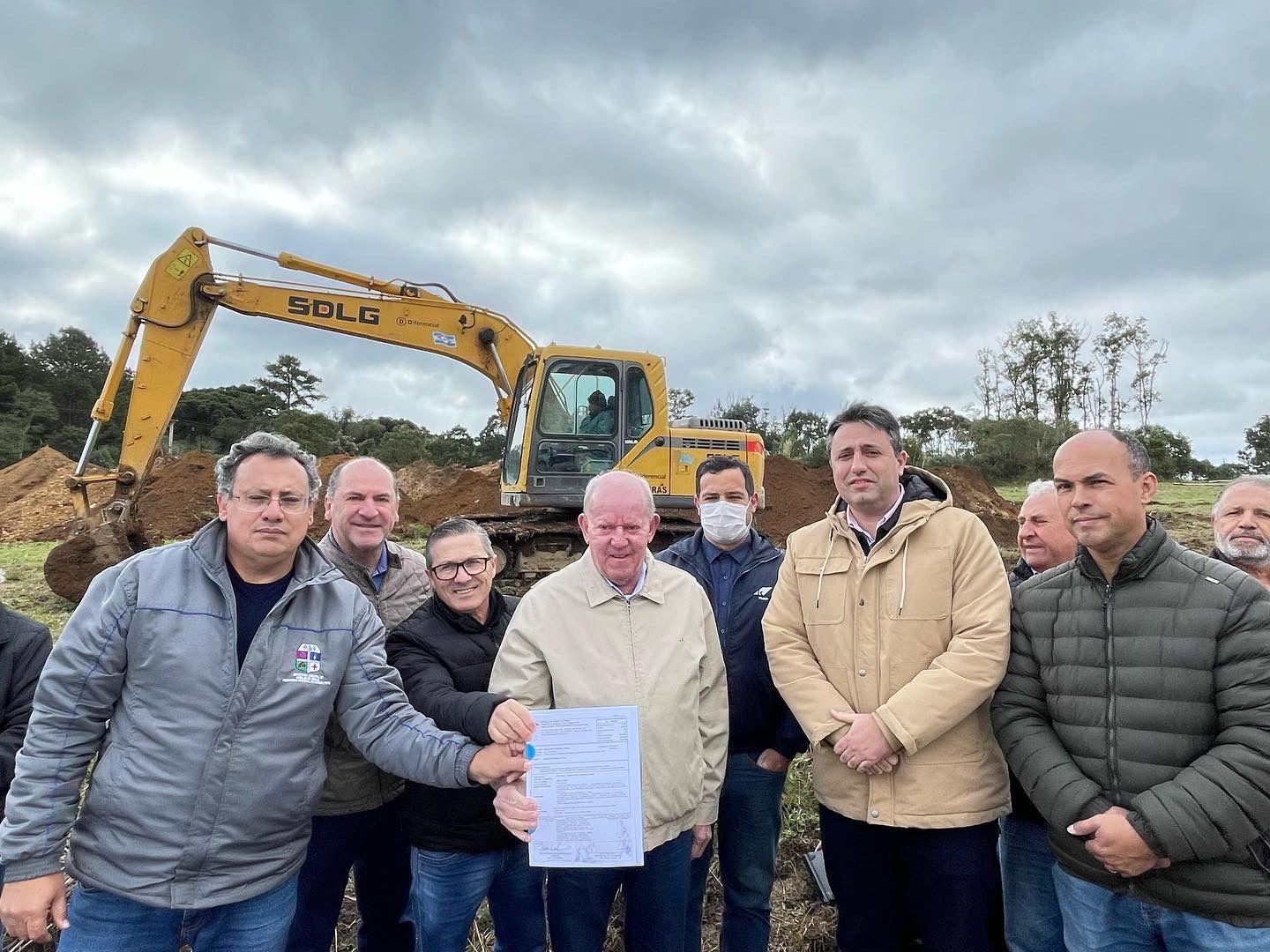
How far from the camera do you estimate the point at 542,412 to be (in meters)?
9.27

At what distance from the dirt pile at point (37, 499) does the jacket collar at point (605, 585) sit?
1568cm

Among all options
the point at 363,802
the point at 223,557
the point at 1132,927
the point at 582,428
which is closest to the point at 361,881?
the point at 363,802

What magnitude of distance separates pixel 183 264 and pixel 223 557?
9068 mm

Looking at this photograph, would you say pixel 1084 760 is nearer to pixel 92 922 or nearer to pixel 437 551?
pixel 437 551

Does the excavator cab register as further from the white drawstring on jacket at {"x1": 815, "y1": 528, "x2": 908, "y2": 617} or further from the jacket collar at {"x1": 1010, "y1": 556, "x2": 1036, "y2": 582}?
the white drawstring on jacket at {"x1": 815, "y1": 528, "x2": 908, "y2": 617}

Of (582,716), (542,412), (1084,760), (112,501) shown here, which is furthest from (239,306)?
(1084,760)

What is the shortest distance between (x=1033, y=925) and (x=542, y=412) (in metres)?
7.63

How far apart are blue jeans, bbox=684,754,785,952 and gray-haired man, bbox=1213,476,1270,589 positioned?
72.6 inches

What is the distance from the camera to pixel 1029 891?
2549 mm

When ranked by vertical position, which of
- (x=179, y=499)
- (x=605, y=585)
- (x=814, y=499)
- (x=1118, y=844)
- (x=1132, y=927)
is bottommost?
(x=1132, y=927)

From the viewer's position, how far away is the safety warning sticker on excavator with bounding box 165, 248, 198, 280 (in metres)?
9.20

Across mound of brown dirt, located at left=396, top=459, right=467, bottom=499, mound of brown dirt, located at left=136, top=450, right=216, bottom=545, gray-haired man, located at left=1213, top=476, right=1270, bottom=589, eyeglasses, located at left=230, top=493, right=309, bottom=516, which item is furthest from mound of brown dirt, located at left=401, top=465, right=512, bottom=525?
gray-haired man, located at left=1213, top=476, right=1270, bottom=589

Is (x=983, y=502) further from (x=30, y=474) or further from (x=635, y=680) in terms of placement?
(x=30, y=474)

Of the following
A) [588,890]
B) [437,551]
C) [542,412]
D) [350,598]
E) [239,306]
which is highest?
[239,306]
